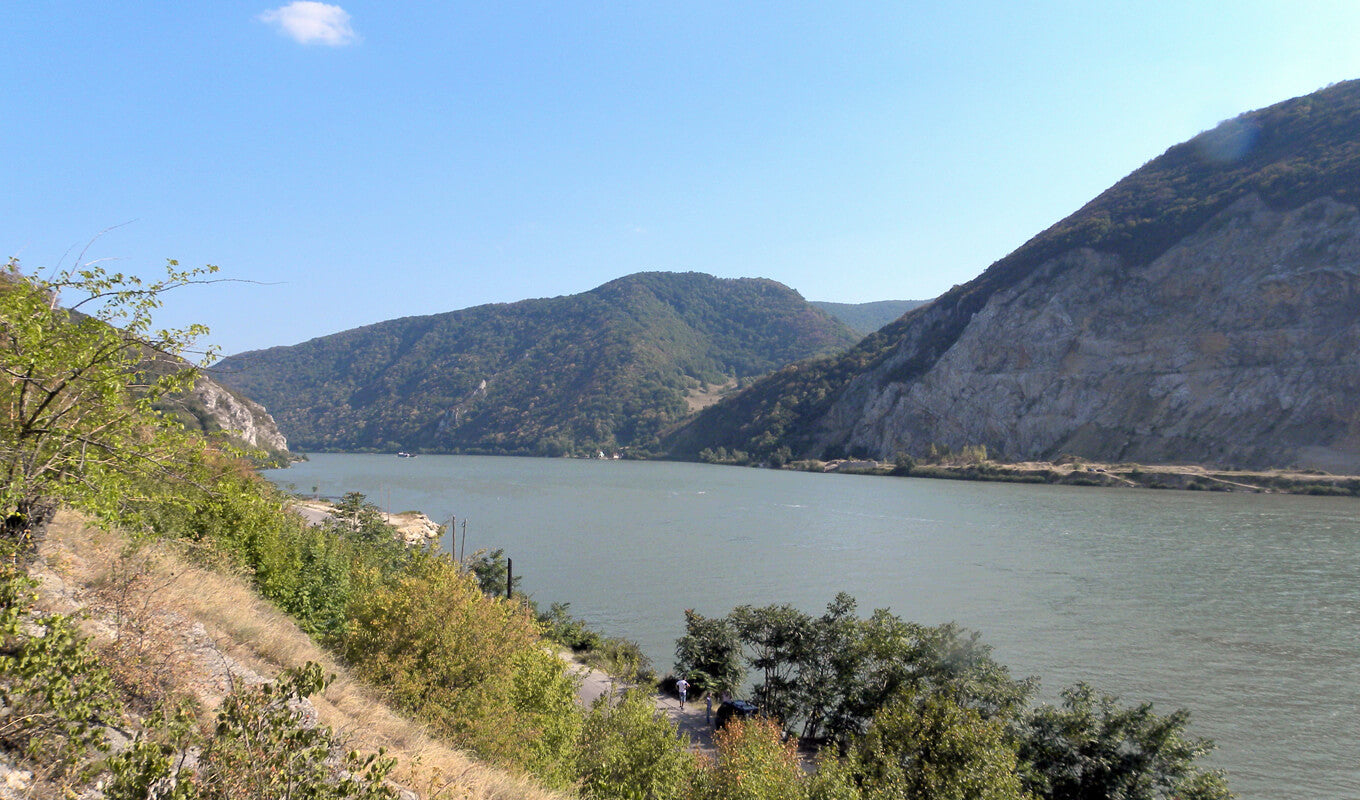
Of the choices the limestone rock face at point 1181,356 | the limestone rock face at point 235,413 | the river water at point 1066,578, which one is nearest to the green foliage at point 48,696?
the river water at point 1066,578

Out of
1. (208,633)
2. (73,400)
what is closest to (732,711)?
(208,633)

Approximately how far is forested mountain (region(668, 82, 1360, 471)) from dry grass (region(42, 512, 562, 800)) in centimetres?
7751

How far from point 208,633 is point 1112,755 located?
14690 mm

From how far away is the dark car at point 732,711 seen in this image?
757 inches

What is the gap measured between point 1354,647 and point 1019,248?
9416cm

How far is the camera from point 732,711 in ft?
63.8

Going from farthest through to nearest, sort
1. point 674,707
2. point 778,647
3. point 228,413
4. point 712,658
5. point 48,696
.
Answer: point 228,413 < point 712,658 < point 674,707 < point 778,647 < point 48,696

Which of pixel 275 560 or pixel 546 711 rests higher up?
pixel 275 560

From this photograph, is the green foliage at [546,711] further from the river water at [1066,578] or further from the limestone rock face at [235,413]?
the limestone rock face at [235,413]

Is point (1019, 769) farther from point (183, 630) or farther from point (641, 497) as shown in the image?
point (641, 497)

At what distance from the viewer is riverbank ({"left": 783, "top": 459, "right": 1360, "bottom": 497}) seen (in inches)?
2314

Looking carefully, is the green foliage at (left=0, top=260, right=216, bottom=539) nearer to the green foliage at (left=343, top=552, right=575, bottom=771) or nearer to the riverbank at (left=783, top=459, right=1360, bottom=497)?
the green foliage at (left=343, top=552, right=575, bottom=771)

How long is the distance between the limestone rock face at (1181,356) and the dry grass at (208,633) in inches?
3051

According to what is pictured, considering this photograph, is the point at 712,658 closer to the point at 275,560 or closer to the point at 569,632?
the point at 569,632
